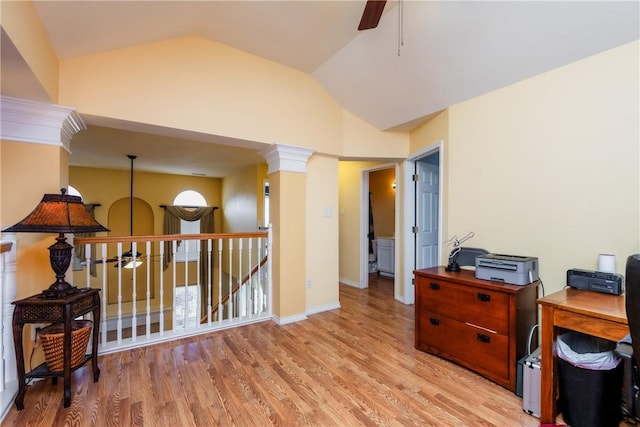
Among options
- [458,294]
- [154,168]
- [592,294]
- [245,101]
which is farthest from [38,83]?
[154,168]

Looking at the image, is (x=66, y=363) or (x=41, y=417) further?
(x=66, y=363)

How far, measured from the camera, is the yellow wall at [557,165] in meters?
1.93

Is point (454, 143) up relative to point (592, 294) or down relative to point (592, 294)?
up

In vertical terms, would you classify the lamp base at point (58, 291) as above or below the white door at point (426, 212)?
below

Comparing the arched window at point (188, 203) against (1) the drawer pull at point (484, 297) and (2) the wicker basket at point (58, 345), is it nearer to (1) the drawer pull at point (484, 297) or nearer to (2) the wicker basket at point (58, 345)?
(2) the wicker basket at point (58, 345)

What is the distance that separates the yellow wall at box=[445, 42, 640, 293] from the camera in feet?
6.33

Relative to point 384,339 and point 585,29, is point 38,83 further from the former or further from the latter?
point 585,29

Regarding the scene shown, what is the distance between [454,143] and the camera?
117 inches

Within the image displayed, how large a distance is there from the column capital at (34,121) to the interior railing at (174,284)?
856mm

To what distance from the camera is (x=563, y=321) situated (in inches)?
64.2

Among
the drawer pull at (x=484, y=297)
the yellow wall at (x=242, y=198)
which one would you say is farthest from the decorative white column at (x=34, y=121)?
the yellow wall at (x=242, y=198)

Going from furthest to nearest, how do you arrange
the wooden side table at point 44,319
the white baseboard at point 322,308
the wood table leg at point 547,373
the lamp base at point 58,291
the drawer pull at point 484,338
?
the white baseboard at point 322,308, the drawer pull at point 484,338, the lamp base at point 58,291, the wooden side table at point 44,319, the wood table leg at point 547,373

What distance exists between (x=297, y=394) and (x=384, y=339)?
3.89 ft

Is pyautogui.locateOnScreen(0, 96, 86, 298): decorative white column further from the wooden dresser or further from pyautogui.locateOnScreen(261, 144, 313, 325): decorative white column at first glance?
the wooden dresser
